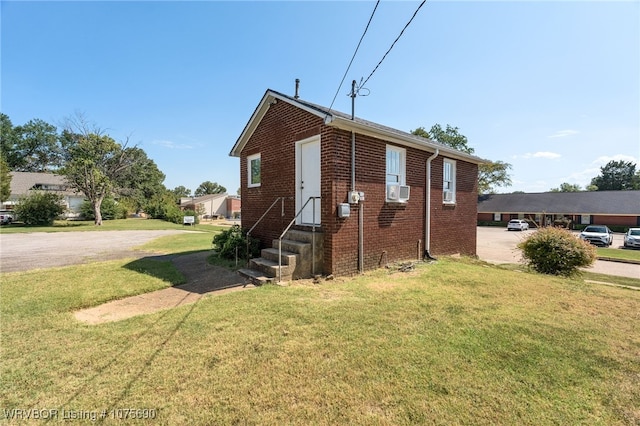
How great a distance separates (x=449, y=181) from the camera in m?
10.1

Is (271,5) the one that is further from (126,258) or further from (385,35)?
(126,258)

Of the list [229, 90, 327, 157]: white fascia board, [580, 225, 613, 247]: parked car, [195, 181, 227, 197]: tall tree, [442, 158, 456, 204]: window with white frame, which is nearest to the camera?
[229, 90, 327, 157]: white fascia board

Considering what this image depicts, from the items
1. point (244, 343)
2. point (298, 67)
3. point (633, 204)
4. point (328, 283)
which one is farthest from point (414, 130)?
point (244, 343)

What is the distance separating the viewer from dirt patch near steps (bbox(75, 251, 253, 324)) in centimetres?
444

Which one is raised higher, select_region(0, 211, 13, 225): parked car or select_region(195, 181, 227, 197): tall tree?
select_region(195, 181, 227, 197): tall tree

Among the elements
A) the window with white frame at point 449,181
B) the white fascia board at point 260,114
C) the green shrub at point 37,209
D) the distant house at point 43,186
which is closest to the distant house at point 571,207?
the window with white frame at point 449,181

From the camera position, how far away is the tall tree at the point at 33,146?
47.9m

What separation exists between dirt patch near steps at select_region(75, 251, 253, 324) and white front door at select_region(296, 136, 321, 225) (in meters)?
2.29

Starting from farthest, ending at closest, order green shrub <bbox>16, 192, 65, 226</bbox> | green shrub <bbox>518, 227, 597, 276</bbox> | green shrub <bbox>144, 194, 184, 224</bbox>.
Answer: green shrub <bbox>144, 194, 184, 224</bbox>, green shrub <bbox>16, 192, 65, 226</bbox>, green shrub <bbox>518, 227, 597, 276</bbox>

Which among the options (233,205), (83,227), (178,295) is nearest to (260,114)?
(178,295)

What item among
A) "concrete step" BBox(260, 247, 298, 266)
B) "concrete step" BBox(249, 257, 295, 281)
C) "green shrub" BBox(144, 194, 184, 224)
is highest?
"green shrub" BBox(144, 194, 184, 224)

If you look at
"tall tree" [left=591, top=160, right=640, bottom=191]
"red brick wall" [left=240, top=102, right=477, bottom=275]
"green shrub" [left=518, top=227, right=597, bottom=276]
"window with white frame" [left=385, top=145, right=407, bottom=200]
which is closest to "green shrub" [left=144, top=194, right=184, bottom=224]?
"red brick wall" [left=240, top=102, right=477, bottom=275]

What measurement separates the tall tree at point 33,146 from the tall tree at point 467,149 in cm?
6165

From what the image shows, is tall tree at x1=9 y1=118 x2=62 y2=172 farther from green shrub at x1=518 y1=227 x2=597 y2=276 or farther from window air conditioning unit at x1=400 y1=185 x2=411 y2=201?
green shrub at x1=518 y1=227 x2=597 y2=276
